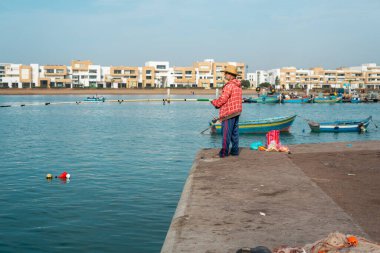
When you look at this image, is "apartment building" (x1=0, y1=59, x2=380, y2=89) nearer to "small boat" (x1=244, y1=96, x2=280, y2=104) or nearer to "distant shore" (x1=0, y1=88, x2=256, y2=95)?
"distant shore" (x1=0, y1=88, x2=256, y2=95)

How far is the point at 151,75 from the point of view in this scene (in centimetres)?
15125

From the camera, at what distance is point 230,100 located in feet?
32.2

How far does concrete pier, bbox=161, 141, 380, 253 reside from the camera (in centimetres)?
452

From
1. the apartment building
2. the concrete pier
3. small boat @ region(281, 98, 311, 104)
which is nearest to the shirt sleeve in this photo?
the concrete pier

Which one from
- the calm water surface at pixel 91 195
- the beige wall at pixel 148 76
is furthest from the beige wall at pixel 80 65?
the calm water surface at pixel 91 195

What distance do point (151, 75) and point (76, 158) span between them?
13293 centimetres

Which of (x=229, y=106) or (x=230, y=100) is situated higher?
(x=230, y=100)

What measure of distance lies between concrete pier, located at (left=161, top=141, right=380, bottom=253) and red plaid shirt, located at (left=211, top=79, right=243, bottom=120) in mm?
1038

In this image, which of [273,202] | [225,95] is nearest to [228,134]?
[225,95]

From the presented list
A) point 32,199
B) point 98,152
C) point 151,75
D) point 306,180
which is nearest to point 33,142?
point 98,152

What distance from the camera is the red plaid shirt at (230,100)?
975cm

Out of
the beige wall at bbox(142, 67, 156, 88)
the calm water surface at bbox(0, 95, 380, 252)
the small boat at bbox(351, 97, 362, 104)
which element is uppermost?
→ the beige wall at bbox(142, 67, 156, 88)

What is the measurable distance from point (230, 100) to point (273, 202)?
421 centimetres

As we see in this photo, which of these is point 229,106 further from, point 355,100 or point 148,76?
point 148,76
